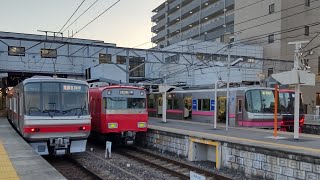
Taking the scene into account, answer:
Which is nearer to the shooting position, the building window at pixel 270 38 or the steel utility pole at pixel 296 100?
the steel utility pole at pixel 296 100

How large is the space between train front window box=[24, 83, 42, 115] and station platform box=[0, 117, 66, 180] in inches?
43.9

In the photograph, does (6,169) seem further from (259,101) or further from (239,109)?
(259,101)

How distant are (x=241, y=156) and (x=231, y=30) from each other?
45.8 metres

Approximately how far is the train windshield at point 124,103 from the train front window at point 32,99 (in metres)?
3.67

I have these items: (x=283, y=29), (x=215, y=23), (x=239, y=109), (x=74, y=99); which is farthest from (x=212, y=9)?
(x=74, y=99)

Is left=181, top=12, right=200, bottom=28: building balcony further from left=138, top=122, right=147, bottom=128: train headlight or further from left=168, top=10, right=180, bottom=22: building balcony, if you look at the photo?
left=138, top=122, right=147, bottom=128: train headlight

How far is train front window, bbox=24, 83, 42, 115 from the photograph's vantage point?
1170 cm

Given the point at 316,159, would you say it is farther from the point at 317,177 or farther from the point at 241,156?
the point at 241,156

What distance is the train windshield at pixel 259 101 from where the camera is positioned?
1888 cm

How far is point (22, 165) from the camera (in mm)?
8539

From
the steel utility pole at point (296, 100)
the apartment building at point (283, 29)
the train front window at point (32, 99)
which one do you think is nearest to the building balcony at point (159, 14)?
the apartment building at point (283, 29)

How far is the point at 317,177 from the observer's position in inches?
335

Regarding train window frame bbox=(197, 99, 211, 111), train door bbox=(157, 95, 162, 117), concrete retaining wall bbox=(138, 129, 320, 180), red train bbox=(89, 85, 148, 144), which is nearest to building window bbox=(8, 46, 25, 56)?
train door bbox=(157, 95, 162, 117)

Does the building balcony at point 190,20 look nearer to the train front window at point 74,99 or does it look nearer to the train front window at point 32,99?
the train front window at point 74,99
